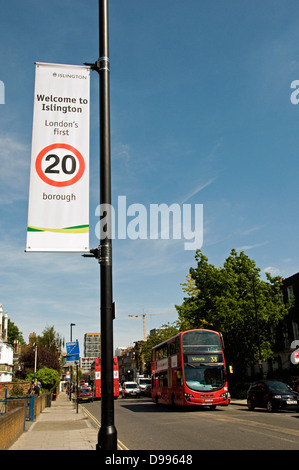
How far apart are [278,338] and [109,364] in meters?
47.3

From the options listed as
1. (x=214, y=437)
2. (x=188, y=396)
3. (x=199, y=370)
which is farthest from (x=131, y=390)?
(x=214, y=437)

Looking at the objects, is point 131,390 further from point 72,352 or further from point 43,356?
point 72,352

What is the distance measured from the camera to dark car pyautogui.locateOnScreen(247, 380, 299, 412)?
21.0 m

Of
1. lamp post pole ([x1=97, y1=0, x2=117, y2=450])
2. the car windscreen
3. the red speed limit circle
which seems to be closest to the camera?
lamp post pole ([x1=97, y1=0, x2=117, y2=450])

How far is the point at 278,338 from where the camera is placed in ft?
159

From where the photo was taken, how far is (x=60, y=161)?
583 centimetres

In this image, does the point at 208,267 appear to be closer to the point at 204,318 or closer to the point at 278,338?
the point at 204,318

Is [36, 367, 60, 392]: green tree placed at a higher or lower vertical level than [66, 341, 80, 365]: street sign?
lower

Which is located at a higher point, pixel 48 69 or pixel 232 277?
pixel 232 277

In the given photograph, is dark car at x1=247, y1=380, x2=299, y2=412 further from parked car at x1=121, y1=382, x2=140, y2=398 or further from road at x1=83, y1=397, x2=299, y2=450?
parked car at x1=121, y1=382, x2=140, y2=398

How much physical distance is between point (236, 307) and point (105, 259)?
3469 centimetres

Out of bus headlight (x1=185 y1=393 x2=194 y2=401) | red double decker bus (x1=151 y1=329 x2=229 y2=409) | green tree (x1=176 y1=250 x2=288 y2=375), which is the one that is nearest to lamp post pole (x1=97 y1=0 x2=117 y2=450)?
red double decker bus (x1=151 y1=329 x2=229 y2=409)

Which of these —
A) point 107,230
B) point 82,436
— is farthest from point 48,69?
point 82,436

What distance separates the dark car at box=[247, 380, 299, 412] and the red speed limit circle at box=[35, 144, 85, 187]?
18.2m
